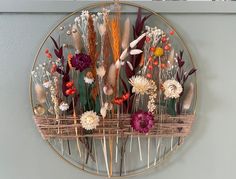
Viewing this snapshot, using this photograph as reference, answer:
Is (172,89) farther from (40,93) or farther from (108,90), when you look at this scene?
(40,93)

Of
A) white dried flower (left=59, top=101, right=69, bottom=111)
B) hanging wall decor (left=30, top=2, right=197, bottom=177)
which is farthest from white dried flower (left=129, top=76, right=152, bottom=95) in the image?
white dried flower (left=59, top=101, right=69, bottom=111)

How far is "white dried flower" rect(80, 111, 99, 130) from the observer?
0.97 m

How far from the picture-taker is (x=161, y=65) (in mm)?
1038

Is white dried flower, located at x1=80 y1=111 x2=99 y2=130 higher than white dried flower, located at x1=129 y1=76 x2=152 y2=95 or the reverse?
the reverse

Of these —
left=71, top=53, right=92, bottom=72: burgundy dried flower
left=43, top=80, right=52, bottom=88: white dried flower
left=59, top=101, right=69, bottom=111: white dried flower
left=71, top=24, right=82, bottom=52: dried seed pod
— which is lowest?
left=59, top=101, right=69, bottom=111: white dried flower

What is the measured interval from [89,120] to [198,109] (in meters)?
0.41

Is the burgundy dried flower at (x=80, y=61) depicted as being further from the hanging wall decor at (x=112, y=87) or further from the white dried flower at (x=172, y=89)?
the white dried flower at (x=172, y=89)

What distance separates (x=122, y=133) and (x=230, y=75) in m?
0.44

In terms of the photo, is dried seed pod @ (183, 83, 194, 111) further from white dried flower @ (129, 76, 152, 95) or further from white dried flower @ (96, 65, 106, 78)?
white dried flower @ (96, 65, 106, 78)

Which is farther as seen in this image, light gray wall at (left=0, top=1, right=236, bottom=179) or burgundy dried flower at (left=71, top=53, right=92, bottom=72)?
light gray wall at (left=0, top=1, right=236, bottom=179)

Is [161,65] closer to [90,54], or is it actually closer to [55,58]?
[90,54]

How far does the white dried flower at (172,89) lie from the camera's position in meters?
1.01

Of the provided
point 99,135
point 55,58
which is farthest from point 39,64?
point 99,135

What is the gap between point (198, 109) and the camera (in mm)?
1142
